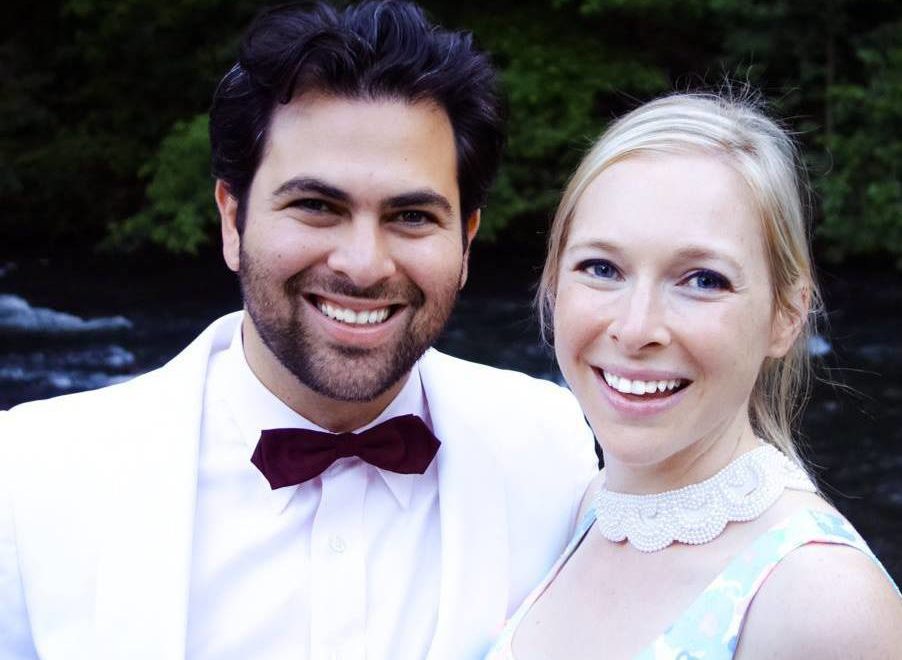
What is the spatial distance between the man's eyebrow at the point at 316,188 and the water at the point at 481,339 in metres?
4.02

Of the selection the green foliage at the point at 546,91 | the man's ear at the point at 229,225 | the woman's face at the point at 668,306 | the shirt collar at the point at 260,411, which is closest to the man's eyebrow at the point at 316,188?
the man's ear at the point at 229,225

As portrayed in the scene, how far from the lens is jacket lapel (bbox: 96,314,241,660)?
202 centimetres

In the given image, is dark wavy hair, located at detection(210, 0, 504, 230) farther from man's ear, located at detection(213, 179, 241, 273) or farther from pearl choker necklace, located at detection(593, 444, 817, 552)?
pearl choker necklace, located at detection(593, 444, 817, 552)

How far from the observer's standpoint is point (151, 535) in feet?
6.83

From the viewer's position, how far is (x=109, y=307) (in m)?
9.11

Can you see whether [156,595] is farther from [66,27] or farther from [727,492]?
[66,27]

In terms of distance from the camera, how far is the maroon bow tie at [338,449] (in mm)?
2211

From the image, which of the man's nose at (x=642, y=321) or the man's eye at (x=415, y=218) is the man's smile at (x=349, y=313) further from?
the man's nose at (x=642, y=321)

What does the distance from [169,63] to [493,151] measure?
32.6 feet

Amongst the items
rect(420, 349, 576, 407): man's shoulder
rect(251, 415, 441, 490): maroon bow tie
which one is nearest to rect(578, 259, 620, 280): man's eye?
rect(251, 415, 441, 490): maroon bow tie

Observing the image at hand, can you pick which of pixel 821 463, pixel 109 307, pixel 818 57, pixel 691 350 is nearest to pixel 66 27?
pixel 109 307

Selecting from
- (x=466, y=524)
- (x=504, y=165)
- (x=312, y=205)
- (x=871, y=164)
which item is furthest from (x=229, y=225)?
(x=871, y=164)

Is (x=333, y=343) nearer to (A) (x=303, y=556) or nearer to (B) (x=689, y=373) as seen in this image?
(A) (x=303, y=556)

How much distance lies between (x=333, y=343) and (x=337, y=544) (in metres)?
0.39
